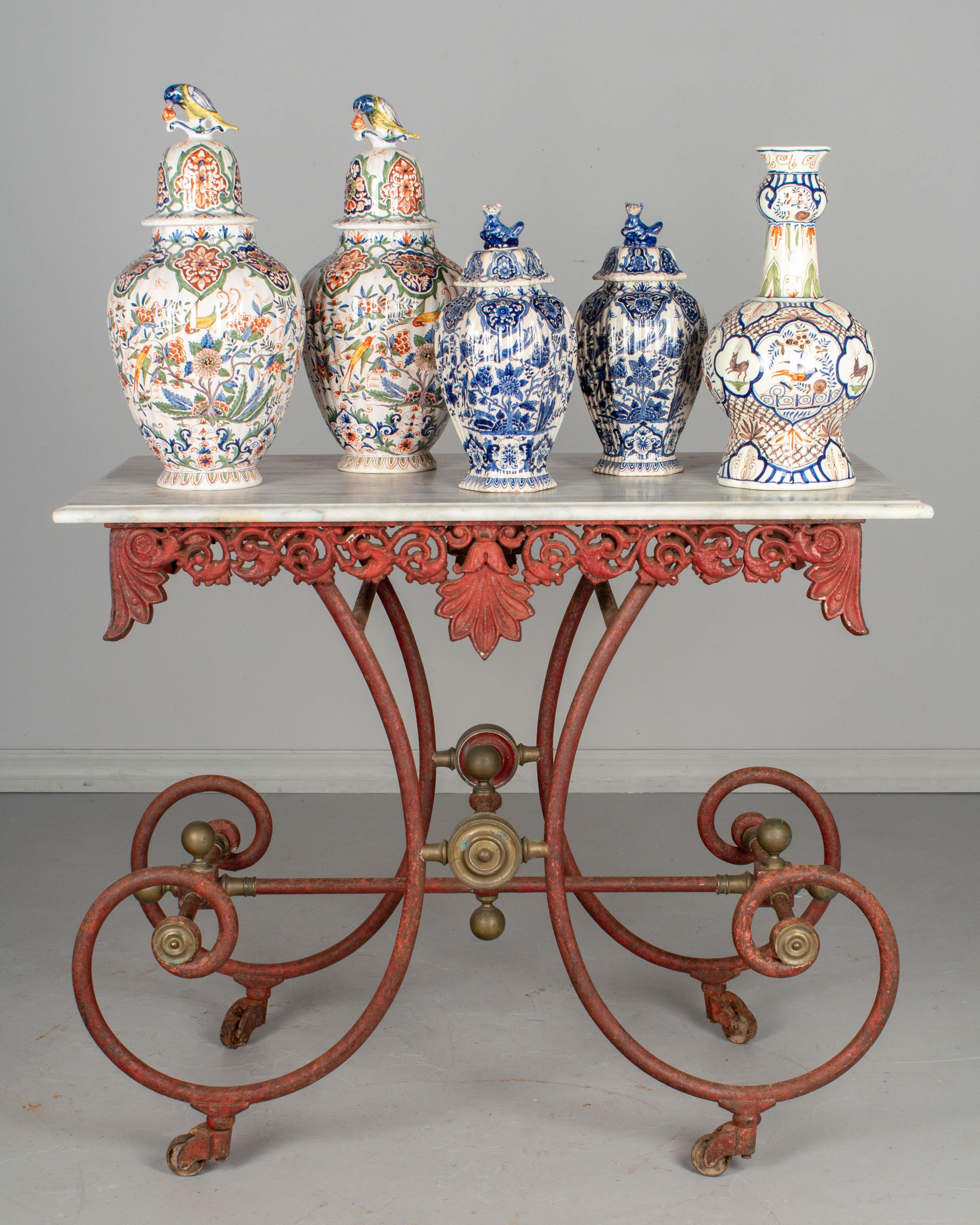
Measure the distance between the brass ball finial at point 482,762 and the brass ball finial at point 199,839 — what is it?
0.44 meters

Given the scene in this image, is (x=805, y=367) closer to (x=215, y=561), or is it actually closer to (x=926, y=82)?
(x=215, y=561)

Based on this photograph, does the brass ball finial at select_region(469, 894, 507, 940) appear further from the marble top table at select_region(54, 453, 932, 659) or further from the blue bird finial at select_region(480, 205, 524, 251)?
the blue bird finial at select_region(480, 205, 524, 251)

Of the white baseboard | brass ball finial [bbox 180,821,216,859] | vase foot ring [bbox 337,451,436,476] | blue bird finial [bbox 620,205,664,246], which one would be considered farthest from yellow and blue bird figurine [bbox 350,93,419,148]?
the white baseboard

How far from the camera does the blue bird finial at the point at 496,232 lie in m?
1.83

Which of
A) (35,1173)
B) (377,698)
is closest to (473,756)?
(377,698)

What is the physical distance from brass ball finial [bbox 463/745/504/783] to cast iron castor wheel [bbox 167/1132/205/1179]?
68cm

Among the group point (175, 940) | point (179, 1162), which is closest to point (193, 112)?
point (175, 940)

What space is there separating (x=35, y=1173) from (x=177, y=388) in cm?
117

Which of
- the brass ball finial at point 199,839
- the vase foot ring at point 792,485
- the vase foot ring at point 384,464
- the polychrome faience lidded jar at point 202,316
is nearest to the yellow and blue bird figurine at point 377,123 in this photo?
the polychrome faience lidded jar at point 202,316

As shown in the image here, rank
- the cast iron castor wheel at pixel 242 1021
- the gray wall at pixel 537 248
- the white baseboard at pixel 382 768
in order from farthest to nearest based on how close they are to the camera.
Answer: the white baseboard at pixel 382 768, the gray wall at pixel 537 248, the cast iron castor wheel at pixel 242 1021

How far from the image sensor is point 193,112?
185 centimetres

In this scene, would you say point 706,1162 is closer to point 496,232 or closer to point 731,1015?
point 731,1015

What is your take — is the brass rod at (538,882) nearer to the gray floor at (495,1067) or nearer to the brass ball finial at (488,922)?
the brass ball finial at (488,922)

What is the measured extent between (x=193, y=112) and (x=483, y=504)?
2.23 ft
